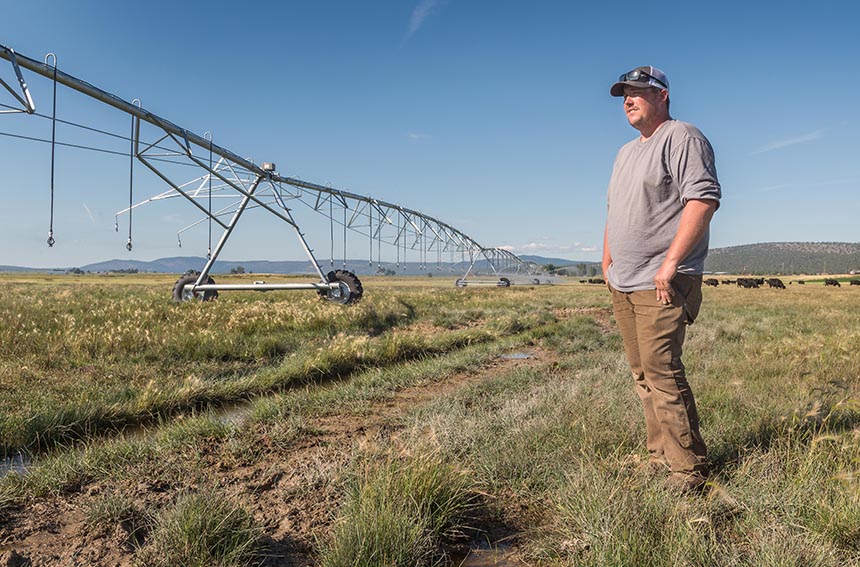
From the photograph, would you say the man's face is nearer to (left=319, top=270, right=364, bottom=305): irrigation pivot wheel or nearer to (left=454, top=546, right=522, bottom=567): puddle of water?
(left=454, top=546, right=522, bottom=567): puddle of water

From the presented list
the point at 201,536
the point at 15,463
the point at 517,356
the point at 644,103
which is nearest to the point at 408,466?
the point at 201,536

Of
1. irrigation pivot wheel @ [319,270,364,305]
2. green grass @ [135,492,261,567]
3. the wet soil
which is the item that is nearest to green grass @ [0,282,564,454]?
the wet soil

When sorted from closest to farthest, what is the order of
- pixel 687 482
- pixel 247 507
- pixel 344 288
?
pixel 247 507
pixel 687 482
pixel 344 288

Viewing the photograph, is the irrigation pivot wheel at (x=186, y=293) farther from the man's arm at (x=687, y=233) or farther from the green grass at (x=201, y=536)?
the man's arm at (x=687, y=233)

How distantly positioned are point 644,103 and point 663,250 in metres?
1.00

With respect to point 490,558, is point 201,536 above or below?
above

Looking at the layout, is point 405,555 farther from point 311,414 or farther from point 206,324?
point 206,324

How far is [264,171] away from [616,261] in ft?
51.7

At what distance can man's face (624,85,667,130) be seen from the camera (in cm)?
351

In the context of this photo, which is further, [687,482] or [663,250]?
[663,250]

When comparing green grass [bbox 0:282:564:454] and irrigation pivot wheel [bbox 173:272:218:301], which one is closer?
green grass [bbox 0:282:564:454]

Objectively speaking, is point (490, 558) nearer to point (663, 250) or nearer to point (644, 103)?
point (663, 250)

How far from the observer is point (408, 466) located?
10.2ft

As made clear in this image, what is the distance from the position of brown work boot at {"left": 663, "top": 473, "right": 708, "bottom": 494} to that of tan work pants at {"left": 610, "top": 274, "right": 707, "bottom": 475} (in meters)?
0.04
